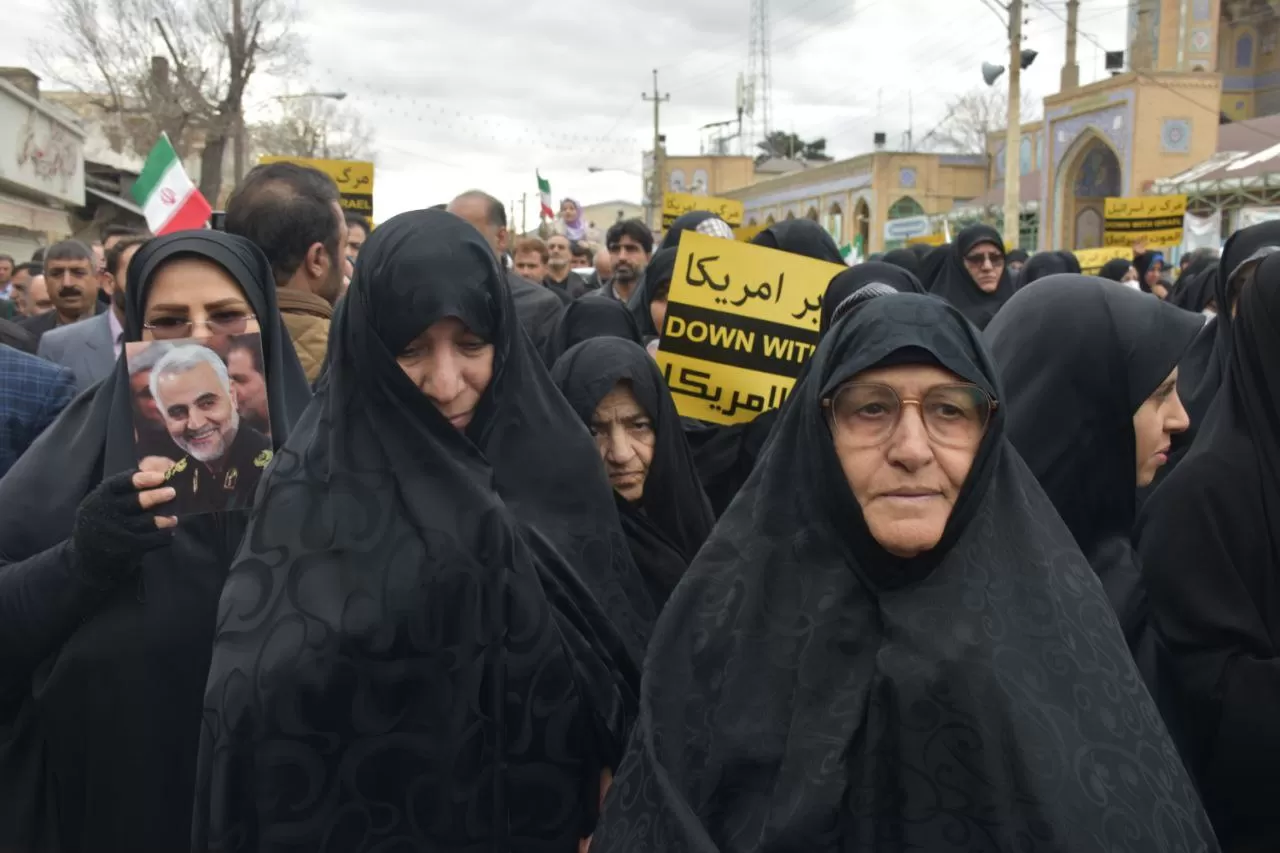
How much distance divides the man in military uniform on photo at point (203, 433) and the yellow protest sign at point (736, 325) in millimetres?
2293

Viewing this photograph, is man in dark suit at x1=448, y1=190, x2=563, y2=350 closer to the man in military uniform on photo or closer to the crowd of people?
the crowd of people

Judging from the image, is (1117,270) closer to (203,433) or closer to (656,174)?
(203,433)

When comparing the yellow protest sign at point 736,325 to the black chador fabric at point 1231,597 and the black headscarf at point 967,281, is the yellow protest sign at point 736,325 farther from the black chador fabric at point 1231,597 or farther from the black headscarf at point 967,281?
the black headscarf at point 967,281

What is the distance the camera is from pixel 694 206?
9242 mm

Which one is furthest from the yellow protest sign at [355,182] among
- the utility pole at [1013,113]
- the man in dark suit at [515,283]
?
the utility pole at [1013,113]

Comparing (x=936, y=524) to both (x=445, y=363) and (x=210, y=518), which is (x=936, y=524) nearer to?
(x=445, y=363)

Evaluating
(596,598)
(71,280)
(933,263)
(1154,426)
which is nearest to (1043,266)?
(933,263)

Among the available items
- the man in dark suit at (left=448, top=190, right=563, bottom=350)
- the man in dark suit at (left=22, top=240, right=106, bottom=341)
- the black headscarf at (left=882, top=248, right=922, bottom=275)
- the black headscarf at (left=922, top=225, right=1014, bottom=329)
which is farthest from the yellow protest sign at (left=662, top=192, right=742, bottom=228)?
the man in dark suit at (left=22, top=240, right=106, bottom=341)

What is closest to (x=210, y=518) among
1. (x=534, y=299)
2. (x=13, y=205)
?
(x=534, y=299)

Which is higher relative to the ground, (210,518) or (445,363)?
(445,363)

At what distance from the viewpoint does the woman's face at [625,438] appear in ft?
9.84

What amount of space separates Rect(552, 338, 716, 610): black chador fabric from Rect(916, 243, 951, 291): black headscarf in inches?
199

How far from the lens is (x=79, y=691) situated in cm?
211

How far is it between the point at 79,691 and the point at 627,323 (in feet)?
8.75
